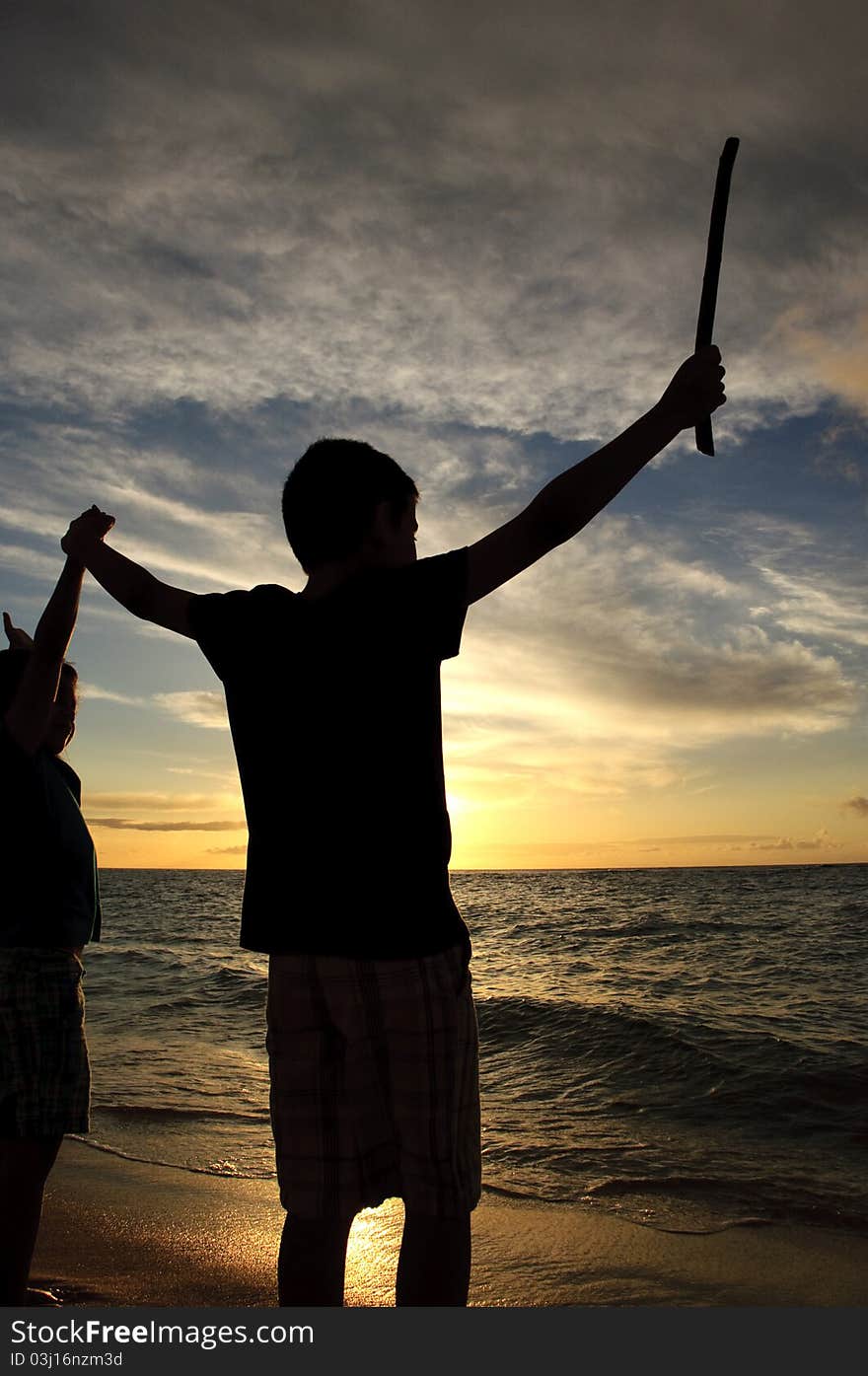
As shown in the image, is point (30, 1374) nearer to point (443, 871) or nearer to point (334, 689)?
point (443, 871)

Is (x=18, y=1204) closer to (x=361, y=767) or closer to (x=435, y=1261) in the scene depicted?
(x=435, y=1261)

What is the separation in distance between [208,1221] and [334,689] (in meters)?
4.60

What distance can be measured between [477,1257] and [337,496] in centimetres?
429

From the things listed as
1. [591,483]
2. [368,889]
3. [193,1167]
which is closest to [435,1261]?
[368,889]

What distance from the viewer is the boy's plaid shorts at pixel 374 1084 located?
1.77m

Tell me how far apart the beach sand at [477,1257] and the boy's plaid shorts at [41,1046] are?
5.55 feet

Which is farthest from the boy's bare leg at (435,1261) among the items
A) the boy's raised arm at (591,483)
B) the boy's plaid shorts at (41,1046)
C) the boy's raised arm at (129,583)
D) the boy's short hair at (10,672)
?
the boy's short hair at (10,672)

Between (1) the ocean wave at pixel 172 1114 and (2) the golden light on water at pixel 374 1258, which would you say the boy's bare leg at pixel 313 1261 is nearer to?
(2) the golden light on water at pixel 374 1258

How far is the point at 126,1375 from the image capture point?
228cm

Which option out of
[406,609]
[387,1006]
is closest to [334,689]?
[406,609]

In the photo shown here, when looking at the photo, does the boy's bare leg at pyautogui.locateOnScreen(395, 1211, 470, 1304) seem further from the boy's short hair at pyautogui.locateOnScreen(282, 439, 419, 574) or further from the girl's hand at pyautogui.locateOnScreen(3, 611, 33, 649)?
the girl's hand at pyautogui.locateOnScreen(3, 611, 33, 649)

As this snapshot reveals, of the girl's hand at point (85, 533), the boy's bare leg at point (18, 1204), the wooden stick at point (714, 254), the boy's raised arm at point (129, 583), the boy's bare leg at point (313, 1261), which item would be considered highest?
the wooden stick at point (714, 254)

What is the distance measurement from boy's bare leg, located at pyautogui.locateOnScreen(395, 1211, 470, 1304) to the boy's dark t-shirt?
0.52 m

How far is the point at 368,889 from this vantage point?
1809mm
